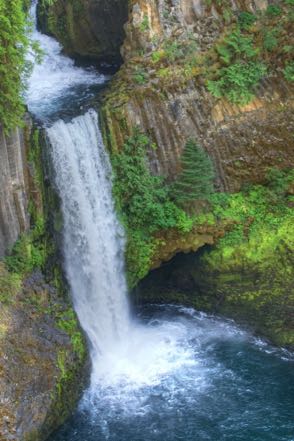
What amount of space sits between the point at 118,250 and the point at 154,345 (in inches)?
129

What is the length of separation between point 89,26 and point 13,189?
9.48 metres

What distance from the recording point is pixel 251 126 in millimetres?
18453

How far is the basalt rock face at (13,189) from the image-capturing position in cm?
1472

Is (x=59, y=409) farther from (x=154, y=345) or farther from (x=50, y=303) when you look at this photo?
(x=154, y=345)

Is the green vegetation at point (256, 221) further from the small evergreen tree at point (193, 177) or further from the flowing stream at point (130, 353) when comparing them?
the flowing stream at point (130, 353)

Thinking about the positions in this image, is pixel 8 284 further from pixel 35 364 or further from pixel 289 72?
pixel 289 72

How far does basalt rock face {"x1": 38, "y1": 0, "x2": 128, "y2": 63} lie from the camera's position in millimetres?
20844

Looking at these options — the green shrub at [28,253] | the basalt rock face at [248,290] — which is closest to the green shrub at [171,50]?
the basalt rock face at [248,290]

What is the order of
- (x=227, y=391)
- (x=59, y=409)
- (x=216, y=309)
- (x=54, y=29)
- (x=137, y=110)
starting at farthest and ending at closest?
(x=54, y=29) < (x=216, y=309) < (x=137, y=110) < (x=227, y=391) < (x=59, y=409)

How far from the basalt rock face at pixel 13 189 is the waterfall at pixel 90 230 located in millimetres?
1200

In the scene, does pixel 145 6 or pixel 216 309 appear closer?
pixel 145 6

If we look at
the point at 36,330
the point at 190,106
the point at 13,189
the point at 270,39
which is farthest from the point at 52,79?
the point at 36,330

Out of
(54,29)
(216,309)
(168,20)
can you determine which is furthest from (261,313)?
(54,29)

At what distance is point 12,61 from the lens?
13.7 meters
